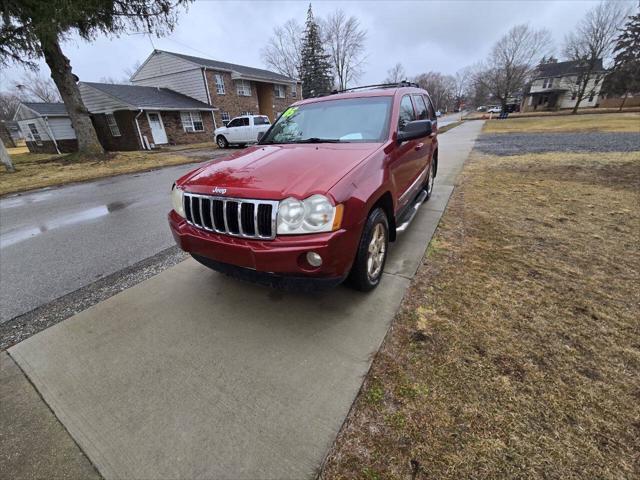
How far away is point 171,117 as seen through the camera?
2109 centimetres

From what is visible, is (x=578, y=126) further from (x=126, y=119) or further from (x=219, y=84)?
(x=126, y=119)

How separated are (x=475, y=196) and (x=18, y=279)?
695 centimetres

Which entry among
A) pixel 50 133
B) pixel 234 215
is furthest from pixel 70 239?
pixel 50 133

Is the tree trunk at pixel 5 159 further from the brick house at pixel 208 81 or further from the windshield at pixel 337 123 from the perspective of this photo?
the windshield at pixel 337 123

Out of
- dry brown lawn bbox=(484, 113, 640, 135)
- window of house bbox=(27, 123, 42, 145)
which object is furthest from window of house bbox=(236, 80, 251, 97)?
dry brown lawn bbox=(484, 113, 640, 135)

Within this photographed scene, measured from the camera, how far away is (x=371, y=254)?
8.64 feet

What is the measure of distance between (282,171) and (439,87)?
333 feet

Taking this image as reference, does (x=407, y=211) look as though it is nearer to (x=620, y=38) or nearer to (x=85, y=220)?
(x=85, y=220)

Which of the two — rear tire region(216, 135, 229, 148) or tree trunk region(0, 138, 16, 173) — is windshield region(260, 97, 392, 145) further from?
rear tire region(216, 135, 229, 148)

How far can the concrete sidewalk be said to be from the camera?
61.4 inches

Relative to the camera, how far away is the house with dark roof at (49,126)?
71.5 feet

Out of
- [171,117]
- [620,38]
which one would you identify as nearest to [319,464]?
[171,117]

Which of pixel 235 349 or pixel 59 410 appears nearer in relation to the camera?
pixel 59 410

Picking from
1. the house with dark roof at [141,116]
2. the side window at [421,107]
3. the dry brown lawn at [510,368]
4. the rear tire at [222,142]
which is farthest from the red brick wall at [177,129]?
the dry brown lawn at [510,368]
